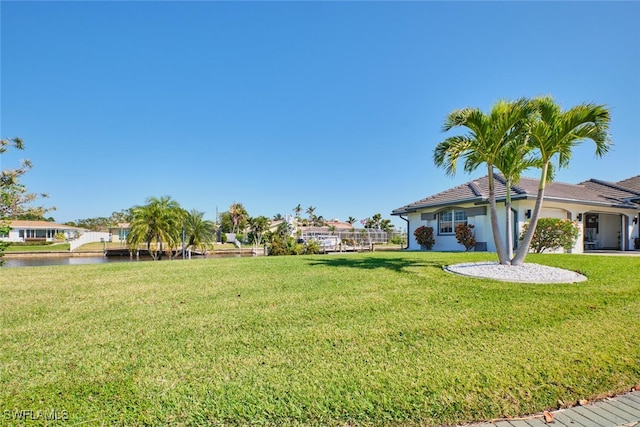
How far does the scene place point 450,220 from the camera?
55.9ft

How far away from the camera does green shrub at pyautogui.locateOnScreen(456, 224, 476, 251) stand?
15.1m

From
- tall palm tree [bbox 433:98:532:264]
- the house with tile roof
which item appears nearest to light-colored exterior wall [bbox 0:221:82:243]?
the house with tile roof

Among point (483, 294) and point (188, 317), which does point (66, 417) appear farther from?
point (483, 294)

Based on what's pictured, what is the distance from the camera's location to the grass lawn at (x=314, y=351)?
2285 millimetres

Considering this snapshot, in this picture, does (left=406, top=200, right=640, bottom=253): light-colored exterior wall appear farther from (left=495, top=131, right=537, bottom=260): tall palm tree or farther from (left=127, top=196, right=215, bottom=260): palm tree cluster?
(left=127, top=196, right=215, bottom=260): palm tree cluster

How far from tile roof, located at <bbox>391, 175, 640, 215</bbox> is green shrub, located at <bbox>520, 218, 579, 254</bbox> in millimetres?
1259

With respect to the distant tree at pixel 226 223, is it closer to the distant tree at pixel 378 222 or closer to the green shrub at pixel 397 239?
the distant tree at pixel 378 222

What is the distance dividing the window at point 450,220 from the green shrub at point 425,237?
1.89ft

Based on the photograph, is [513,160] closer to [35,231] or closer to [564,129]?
[564,129]

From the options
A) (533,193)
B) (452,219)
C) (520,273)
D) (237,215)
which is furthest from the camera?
(237,215)

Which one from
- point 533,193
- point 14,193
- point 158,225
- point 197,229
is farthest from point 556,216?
point 14,193

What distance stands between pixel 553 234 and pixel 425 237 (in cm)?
605

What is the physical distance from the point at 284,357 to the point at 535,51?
509 inches

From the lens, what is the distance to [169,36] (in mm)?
11375
